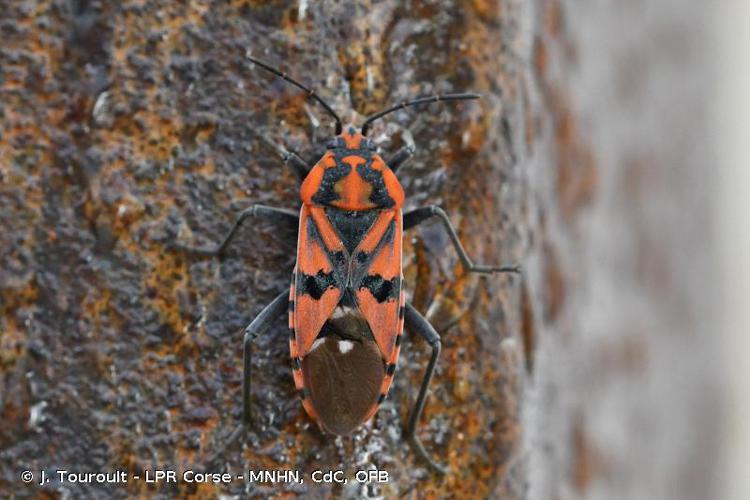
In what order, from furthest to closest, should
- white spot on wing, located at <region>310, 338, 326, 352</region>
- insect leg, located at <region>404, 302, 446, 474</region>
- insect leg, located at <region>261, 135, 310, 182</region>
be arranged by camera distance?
white spot on wing, located at <region>310, 338, 326, 352</region> < insect leg, located at <region>261, 135, 310, 182</region> < insect leg, located at <region>404, 302, 446, 474</region>

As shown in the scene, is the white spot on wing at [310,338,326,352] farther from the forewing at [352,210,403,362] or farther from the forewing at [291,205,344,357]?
the forewing at [352,210,403,362]

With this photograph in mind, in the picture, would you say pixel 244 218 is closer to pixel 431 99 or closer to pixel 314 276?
pixel 314 276

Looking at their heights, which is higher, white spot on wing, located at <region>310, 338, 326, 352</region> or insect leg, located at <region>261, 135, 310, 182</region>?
insect leg, located at <region>261, 135, 310, 182</region>

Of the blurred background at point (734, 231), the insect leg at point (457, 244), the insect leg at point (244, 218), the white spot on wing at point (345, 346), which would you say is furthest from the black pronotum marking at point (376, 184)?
the blurred background at point (734, 231)

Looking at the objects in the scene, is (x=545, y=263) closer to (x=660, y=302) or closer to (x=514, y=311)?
(x=514, y=311)

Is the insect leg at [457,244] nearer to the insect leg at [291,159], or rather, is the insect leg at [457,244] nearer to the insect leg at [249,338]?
the insect leg at [291,159]

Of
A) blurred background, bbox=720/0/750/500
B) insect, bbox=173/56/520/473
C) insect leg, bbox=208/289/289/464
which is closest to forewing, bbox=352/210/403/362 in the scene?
insect, bbox=173/56/520/473

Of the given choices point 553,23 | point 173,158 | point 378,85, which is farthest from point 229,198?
point 553,23
